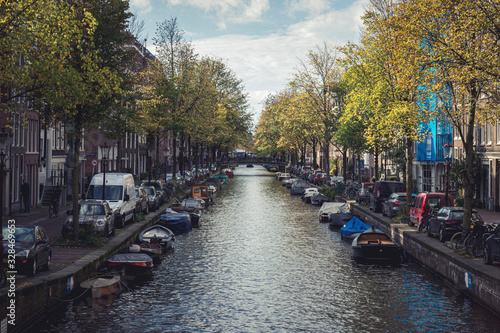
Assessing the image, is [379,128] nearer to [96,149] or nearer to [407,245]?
[407,245]

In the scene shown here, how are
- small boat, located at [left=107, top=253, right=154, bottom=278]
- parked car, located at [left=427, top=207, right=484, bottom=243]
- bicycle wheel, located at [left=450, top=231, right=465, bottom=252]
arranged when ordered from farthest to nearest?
parked car, located at [left=427, top=207, right=484, bottom=243] < bicycle wheel, located at [left=450, top=231, right=465, bottom=252] < small boat, located at [left=107, top=253, right=154, bottom=278]

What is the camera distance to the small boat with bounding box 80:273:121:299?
2061cm

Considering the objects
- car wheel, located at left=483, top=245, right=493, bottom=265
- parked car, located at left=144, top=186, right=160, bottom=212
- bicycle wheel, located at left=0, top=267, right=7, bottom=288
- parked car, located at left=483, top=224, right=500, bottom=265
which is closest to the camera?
bicycle wheel, located at left=0, top=267, right=7, bottom=288

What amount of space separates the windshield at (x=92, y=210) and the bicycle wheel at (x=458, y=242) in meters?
17.0

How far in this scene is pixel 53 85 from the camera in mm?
21531

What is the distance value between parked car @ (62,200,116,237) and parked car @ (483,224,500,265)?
17331 millimetres

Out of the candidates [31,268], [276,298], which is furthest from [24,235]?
[276,298]

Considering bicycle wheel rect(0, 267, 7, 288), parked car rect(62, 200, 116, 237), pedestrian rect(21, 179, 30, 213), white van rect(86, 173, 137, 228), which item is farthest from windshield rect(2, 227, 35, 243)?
pedestrian rect(21, 179, 30, 213)

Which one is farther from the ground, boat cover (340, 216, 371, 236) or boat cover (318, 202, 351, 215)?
boat cover (318, 202, 351, 215)

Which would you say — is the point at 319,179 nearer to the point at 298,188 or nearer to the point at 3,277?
the point at 298,188

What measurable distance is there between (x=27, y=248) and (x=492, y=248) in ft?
52.6

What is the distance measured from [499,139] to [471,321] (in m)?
30.0

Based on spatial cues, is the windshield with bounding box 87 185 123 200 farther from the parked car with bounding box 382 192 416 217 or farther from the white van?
the parked car with bounding box 382 192 416 217

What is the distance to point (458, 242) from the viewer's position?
25.2m
